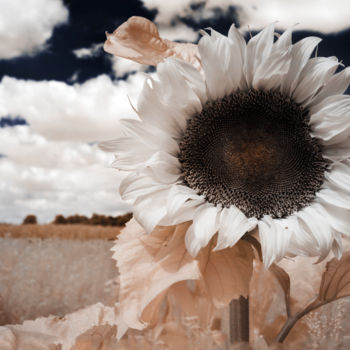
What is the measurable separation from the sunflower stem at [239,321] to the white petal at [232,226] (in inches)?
3.8

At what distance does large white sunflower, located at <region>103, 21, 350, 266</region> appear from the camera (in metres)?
0.28

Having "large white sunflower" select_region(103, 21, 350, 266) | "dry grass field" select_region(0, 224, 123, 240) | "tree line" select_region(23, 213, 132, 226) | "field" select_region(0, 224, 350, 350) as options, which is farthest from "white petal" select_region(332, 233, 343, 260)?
"tree line" select_region(23, 213, 132, 226)

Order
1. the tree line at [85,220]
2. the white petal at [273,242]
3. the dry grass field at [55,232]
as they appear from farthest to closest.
→ the tree line at [85,220], the dry grass field at [55,232], the white petal at [273,242]

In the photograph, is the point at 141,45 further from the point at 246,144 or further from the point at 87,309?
the point at 87,309

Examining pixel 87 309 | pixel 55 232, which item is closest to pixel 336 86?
pixel 87 309

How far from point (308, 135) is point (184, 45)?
126mm

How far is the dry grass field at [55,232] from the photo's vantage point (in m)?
0.99

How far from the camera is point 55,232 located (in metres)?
1.09

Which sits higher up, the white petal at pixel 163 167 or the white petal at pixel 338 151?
the white petal at pixel 338 151

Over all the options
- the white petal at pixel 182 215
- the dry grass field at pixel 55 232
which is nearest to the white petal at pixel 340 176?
the white petal at pixel 182 215

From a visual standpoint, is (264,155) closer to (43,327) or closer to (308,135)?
(308,135)

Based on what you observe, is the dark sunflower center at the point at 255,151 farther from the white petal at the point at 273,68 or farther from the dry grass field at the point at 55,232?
the dry grass field at the point at 55,232

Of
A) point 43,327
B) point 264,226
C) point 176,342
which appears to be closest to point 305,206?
point 264,226

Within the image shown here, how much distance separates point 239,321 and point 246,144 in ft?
0.48
